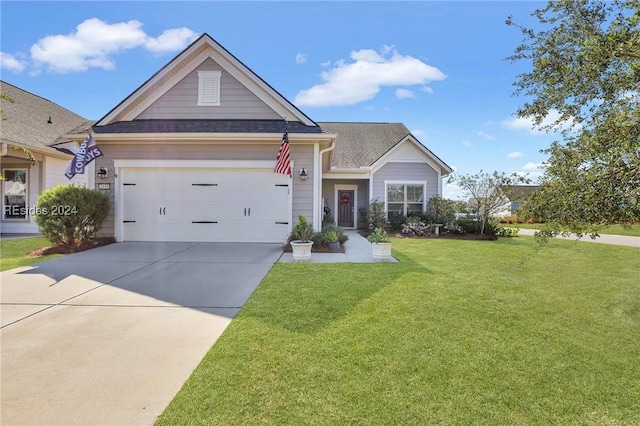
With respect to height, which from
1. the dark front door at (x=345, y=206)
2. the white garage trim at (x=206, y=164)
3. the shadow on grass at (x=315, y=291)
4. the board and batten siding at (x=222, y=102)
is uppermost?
the board and batten siding at (x=222, y=102)

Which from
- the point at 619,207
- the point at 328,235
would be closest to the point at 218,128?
the point at 328,235

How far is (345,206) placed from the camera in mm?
17422

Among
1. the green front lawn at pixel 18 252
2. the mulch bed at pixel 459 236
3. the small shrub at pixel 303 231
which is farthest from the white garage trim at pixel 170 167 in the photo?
the mulch bed at pixel 459 236

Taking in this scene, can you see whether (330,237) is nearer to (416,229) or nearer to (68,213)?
(416,229)

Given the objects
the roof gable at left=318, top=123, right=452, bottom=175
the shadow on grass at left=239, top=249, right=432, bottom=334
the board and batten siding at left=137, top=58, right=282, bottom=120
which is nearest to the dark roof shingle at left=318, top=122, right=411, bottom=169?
the roof gable at left=318, top=123, right=452, bottom=175

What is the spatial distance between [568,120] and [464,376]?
3.16 m

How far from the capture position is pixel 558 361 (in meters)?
3.04

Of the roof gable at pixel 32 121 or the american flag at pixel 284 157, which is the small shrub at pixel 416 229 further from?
the roof gable at pixel 32 121

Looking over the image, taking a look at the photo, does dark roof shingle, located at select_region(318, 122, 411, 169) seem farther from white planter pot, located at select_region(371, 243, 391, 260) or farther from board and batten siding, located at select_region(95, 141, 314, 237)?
white planter pot, located at select_region(371, 243, 391, 260)

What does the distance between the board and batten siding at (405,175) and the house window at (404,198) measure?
1.01ft

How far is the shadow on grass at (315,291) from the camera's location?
13.1 feet

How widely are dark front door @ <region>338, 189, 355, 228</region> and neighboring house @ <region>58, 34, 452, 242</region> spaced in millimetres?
7306

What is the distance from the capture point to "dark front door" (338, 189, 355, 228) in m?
17.4

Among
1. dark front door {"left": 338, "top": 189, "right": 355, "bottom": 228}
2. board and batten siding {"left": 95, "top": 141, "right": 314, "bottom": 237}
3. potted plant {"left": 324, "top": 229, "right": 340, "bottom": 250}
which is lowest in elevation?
potted plant {"left": 324, "top": 229, "right": 340, "bottom": 250}
